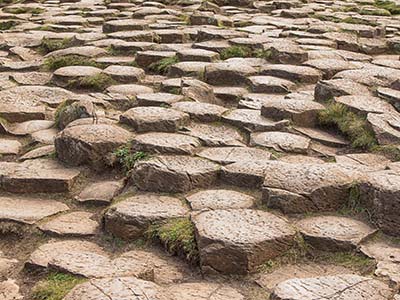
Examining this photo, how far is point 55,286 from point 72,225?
1.95 ft

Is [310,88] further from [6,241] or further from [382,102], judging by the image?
[6,241]

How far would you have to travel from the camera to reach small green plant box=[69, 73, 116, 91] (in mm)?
4797

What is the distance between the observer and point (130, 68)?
5.17m

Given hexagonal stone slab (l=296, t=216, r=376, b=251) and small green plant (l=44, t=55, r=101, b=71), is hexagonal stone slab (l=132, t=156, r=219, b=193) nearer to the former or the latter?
hexagonal stone slab (l=296, t=216, r=376, b=251)

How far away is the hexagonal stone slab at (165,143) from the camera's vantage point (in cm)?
332

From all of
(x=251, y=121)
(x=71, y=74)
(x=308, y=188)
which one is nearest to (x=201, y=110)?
(x=251, y=121)

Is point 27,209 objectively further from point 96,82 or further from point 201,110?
point 96,82

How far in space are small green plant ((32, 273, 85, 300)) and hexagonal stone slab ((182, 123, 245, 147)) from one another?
1416mm

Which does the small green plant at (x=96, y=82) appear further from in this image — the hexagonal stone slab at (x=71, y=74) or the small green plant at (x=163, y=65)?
the small green plant at (x=163, y=65)

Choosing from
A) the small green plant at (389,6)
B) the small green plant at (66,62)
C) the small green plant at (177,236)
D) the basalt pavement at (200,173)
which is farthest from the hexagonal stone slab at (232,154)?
the small green plant at (389,6)

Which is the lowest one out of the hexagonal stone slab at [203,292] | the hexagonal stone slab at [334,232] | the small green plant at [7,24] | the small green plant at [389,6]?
the small green plant at [7,24]

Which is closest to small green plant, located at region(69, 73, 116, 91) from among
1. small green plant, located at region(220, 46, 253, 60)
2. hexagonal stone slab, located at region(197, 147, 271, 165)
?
small green plant, located at region(220, 46, 253, 60)

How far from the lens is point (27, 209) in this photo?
2.98 metres

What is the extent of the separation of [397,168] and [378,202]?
502mm
